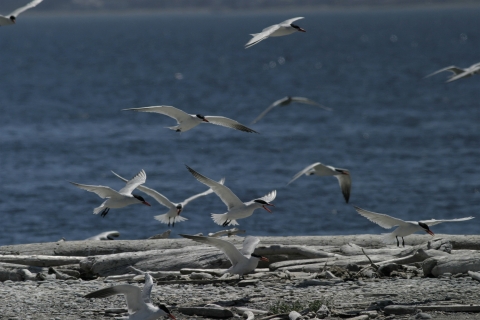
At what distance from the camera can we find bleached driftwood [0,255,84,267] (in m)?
14.0

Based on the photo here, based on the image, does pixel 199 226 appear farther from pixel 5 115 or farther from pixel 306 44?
pixel 306 44

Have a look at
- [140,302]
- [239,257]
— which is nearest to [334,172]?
[239,257]

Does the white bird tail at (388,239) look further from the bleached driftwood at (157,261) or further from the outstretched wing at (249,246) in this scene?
the bleached driftwood at (157,261)

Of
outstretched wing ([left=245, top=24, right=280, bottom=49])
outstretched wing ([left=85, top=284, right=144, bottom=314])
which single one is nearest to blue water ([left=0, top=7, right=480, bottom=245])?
outstretched wing ([left=245, top=24, right=280, bottom=49])

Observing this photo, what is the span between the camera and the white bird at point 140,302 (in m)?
10.3

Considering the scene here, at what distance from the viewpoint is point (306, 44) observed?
150500mm

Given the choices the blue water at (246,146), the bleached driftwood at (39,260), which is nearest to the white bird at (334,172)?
the bleached driftwood at (39,260)

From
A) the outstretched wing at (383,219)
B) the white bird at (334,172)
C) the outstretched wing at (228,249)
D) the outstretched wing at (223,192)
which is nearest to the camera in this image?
the outstretched wing at (228,249)

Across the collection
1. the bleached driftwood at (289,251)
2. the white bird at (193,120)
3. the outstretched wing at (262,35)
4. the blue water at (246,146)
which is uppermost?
the outstretched wing at (262,35)

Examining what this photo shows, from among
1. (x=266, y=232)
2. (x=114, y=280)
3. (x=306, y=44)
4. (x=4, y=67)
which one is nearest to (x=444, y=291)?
(x=114, y=280)

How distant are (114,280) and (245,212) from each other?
7.80ft

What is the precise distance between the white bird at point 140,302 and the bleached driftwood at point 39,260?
382cm

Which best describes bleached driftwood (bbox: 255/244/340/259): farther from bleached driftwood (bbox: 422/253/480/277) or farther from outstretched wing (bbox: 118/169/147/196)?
outstretched wing (bbox: 118/169/147/196)

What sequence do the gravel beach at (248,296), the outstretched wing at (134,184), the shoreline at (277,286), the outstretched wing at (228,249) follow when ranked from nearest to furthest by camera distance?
the shoreline at (277,286), the gravel beach at (248,296), the outstretched wing at (228,249), the outstretched wing at (134,184)
